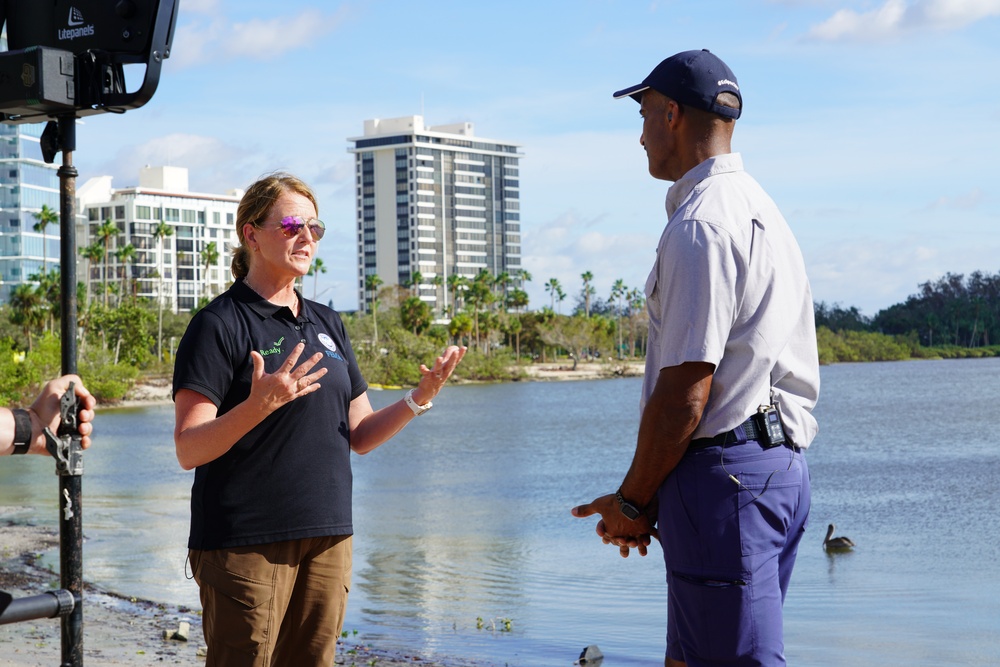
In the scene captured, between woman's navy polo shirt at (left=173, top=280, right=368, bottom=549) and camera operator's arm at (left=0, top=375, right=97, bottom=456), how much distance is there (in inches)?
13.7

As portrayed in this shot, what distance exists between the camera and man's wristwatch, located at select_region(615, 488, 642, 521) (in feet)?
10.3

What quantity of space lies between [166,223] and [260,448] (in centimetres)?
15375

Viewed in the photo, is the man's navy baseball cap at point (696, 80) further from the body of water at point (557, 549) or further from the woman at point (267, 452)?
the body of water at point (557, 549)

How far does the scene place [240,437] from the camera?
329 cm

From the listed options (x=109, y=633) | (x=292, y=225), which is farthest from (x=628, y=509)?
(x=109, y=633)

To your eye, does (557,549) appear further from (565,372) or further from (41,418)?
(565,372)

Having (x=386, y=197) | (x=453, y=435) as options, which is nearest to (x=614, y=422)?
(x=453, y=435)

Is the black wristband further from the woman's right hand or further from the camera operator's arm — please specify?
the woman's right hand

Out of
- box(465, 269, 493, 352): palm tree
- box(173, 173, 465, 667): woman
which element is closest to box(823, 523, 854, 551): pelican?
box(173, 173, 465, 667): woman

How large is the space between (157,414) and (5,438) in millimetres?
56547

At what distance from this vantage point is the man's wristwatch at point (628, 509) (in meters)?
3.14

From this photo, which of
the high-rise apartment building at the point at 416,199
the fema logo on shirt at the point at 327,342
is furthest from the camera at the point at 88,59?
the high-rise apartment building at the point at 416,199

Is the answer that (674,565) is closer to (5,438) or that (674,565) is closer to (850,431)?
(5,438)

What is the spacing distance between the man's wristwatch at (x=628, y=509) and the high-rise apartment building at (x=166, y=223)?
147724mm
